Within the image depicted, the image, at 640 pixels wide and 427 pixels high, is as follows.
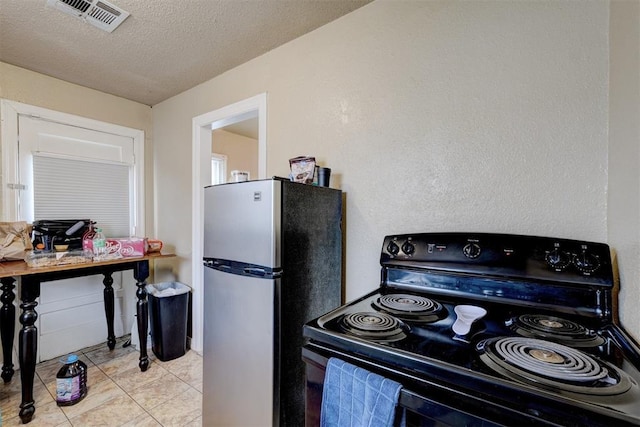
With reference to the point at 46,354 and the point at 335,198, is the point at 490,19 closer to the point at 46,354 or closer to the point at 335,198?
the point at 335,198

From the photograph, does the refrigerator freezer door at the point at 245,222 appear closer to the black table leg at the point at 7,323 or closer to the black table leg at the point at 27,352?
the black table leg at the point at 27,352

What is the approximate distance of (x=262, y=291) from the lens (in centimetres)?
125

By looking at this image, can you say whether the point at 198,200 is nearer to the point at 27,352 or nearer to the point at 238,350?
the point at 27,352

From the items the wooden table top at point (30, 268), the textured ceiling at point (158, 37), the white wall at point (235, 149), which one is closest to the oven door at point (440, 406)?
the textured ceiling at point (158, 37)

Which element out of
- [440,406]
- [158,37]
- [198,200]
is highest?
[158,37]

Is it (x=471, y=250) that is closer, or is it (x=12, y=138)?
(x=471, y=250)

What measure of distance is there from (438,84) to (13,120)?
10.4 ft

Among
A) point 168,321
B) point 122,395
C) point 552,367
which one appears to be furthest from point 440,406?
point 168,321

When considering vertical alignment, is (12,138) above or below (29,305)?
above

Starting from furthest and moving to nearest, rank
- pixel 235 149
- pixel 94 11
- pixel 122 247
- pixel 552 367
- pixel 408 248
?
pixel 235 149 < pixel 122 247 < pixel 94 11 < pixel 408 248 < pixel 552 367

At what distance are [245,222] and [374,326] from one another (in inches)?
30.1

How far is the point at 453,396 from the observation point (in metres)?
0.61

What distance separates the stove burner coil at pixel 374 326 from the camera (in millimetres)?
793

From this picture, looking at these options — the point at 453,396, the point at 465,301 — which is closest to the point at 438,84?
the point at 465,301
